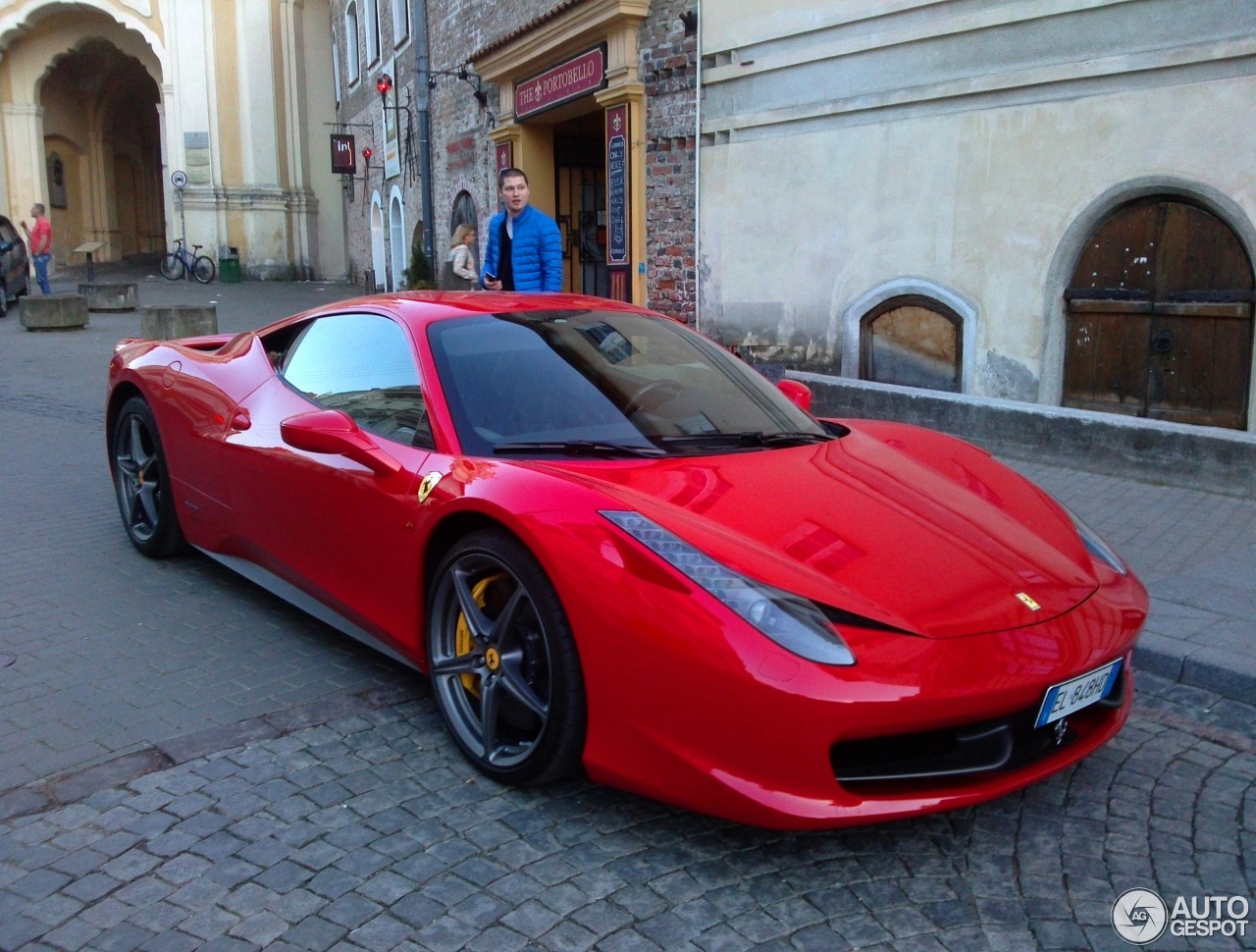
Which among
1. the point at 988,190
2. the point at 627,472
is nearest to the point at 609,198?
the point at 988,190

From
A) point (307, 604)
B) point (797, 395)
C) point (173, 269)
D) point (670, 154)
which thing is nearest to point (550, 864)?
point (307, 604)

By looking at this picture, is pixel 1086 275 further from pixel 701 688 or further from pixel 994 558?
pixel 701 688

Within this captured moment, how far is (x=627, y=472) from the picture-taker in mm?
3123

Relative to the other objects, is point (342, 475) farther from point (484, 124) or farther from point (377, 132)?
point (377, 132)

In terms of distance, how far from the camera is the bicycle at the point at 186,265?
3027 centimetres

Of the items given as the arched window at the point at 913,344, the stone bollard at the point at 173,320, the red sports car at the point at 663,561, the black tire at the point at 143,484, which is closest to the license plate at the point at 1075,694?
the red sports car at the point at 663,561

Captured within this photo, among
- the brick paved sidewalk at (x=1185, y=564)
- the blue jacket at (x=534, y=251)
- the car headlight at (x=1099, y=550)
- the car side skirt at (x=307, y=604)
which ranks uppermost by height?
the blue jacket at (x=534, y=251)

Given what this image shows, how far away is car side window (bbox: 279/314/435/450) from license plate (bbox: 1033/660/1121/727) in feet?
6.26

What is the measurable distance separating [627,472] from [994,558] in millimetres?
1029

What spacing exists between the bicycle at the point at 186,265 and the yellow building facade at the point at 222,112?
54 centimetres

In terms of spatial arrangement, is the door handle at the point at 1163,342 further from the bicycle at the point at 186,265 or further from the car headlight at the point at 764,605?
the bicycle at the point at 186,265

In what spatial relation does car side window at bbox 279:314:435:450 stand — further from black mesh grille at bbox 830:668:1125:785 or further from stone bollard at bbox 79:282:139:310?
stone bollard at bbox 79:282:139:310

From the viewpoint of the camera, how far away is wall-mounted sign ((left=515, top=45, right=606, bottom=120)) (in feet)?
40.9

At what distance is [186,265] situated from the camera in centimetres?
3050
